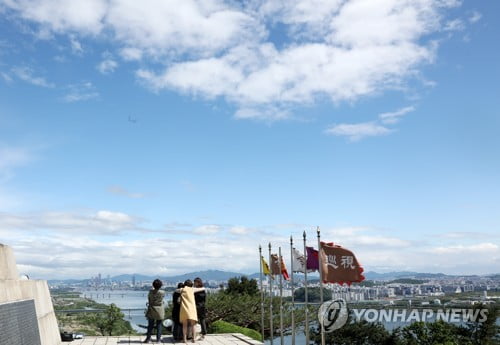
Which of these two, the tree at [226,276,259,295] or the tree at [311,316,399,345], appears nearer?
the tree at [226,276,259,295]

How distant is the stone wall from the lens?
6543 millimetres

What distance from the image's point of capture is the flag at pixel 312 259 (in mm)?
12406

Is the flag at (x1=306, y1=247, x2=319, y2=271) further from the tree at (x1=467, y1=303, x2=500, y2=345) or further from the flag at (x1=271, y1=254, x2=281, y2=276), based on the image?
the tree at (x1=467, y1=303, x2=500, y2=345)

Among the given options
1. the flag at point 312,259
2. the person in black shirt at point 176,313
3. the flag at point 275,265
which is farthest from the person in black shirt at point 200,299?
the flag at point 275,265

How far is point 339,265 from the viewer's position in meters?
10.6

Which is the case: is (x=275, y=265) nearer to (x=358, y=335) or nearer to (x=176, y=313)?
(x=176, y=313)

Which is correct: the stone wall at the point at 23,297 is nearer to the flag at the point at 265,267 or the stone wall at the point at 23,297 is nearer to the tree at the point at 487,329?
the flag at the point at 265,267

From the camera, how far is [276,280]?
56.3 feet

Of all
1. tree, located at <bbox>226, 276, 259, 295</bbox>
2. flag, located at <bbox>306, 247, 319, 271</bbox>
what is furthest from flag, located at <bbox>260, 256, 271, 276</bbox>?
tree, located at <bbox>226, 276, 259, 295</bbox>

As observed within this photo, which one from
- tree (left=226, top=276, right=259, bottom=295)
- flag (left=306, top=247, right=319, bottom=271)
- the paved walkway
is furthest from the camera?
tree (left=226, top=276, right=259, bottom=295)

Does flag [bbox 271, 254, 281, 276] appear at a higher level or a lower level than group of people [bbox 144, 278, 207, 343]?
higher

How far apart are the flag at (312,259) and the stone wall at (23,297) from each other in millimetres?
5975

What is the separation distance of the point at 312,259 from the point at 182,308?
3.35m

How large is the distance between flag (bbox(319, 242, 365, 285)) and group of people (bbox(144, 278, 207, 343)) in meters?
3.02
